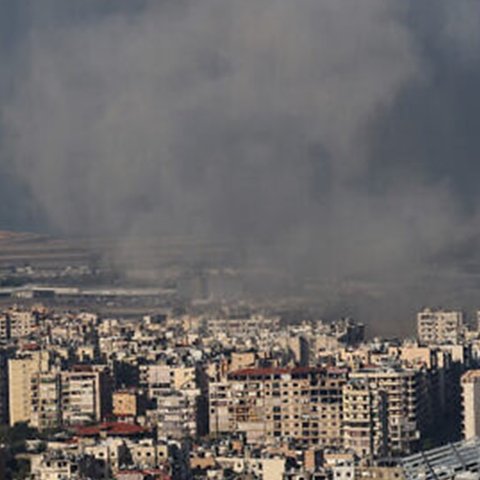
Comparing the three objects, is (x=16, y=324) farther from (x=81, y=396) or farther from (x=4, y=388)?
(x=81, y=396)

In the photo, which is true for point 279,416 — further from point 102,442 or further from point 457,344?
point 457,344

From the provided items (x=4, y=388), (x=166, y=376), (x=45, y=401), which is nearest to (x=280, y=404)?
(x=166, y=376)

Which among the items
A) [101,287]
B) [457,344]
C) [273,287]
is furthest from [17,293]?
[457,344]

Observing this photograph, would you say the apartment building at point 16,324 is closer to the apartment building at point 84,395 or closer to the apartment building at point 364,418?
the apartment building at point 84,395

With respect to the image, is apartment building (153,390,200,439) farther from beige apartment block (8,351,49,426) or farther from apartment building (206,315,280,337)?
apartment building (206,315,280,337)

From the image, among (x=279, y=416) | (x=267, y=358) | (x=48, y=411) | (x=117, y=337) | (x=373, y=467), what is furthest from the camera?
(x=117, y=337)

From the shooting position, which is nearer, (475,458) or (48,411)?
(475,458)

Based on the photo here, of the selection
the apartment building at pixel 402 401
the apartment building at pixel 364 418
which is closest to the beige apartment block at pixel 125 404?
the apartment building at pixel 402 401

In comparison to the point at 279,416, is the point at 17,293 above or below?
above
